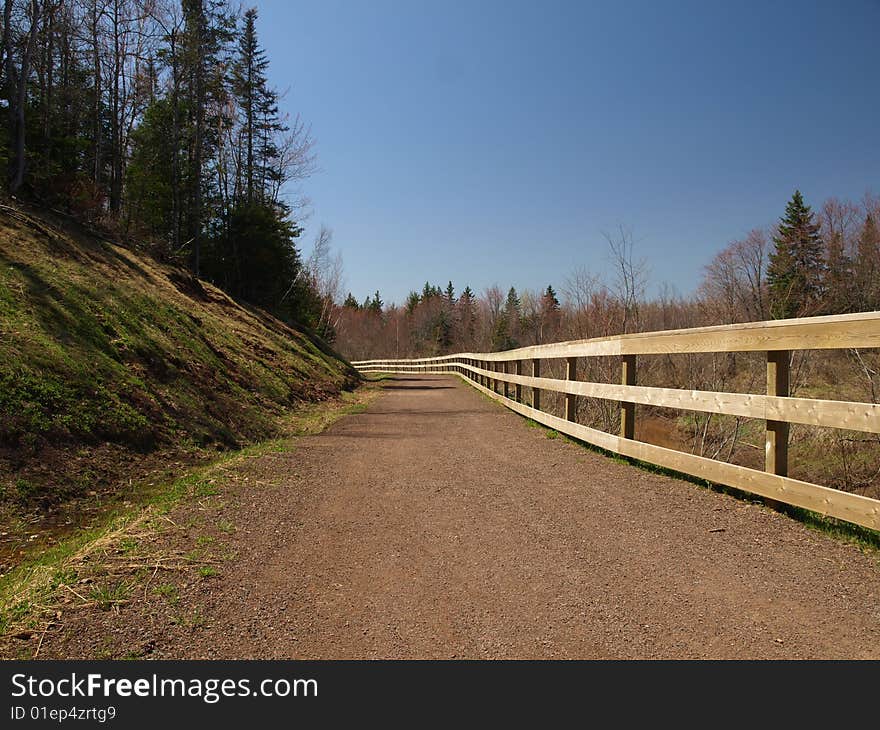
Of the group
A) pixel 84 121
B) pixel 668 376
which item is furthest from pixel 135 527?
pixel 84 121

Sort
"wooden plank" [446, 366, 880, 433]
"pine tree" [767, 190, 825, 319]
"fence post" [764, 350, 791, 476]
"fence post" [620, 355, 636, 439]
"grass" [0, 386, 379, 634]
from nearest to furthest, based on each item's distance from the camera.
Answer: "grass" [0, 386, 379, 634] < "wooden plank" [446, 366, 880, 433] < "fence post" [764, 350, 791, 476] < "fence post" [620, 355, 636, 439] < "pine tree" [767, 190, 825, 319]

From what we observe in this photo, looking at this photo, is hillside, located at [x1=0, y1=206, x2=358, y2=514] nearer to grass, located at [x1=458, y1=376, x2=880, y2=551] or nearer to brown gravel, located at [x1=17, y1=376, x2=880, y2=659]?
brown gravel, located at [x1=17, y1=376, x2=880, y2=659]

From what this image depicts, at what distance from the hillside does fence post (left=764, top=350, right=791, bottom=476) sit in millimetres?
5480

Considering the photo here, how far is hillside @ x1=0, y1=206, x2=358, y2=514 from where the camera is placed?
202 inches

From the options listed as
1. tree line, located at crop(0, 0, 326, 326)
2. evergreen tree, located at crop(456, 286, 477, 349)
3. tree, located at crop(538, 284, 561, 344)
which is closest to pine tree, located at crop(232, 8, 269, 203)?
tree line, located at crop(0, 0, 326, 326)

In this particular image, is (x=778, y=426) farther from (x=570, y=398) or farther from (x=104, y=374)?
(x=104, y=374)

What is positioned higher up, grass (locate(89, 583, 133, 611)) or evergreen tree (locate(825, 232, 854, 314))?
evergreen tree (locate(825, 232, 854, 314))

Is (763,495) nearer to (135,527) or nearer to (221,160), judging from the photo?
(135,527)

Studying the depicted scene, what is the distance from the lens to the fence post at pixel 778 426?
158 inches

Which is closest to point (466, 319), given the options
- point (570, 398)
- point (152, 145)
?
point (152, 145)

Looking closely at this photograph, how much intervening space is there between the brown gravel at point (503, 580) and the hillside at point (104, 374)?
145cm

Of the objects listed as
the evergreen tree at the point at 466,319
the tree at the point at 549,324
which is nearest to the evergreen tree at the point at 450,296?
the evergreen tree at the point at 466,319

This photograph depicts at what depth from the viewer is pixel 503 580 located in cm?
310

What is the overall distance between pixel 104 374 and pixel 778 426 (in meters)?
7.03
